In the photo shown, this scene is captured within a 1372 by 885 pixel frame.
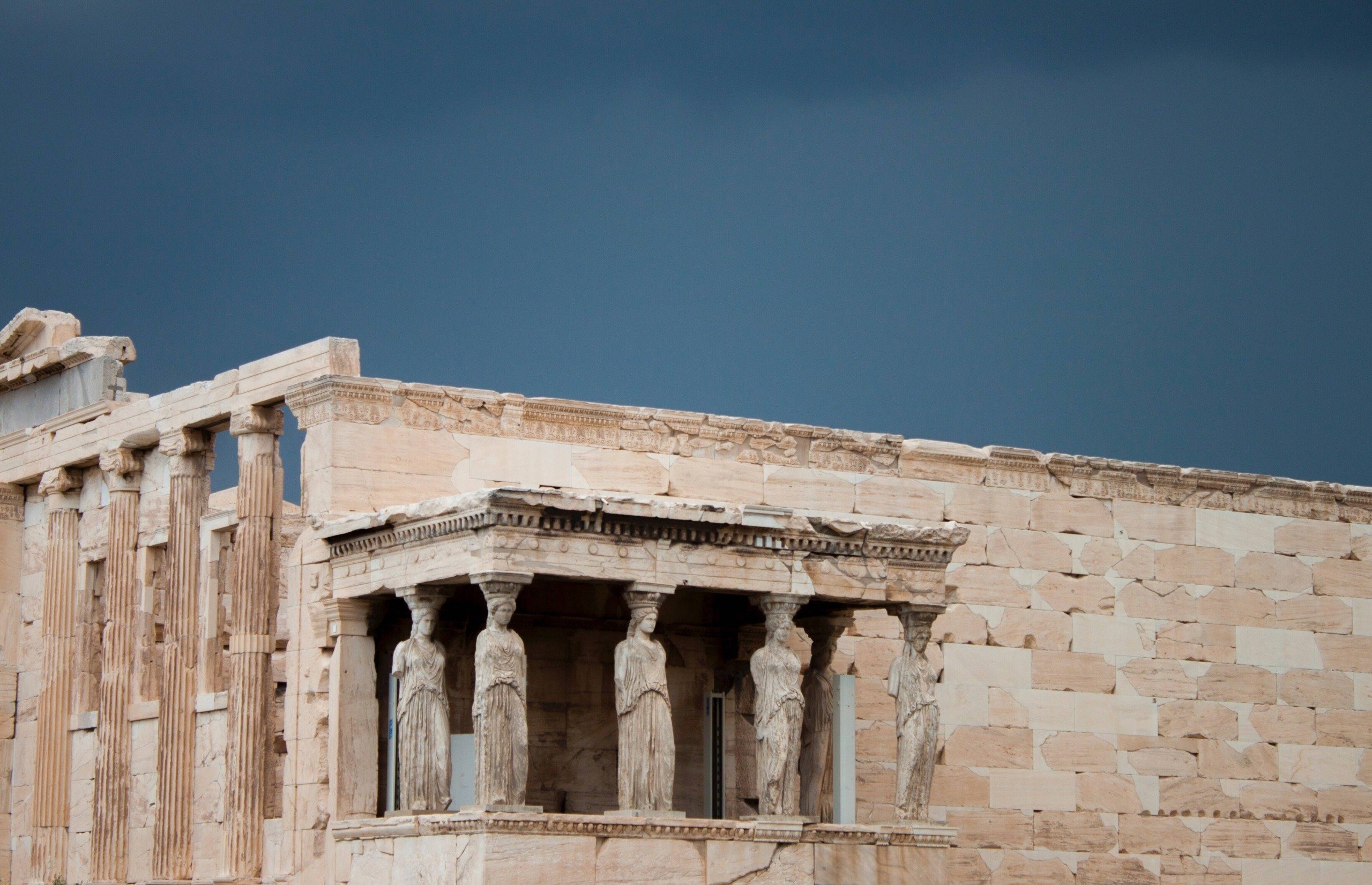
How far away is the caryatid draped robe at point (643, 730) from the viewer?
49.9 ft

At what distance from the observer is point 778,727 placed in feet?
51.8

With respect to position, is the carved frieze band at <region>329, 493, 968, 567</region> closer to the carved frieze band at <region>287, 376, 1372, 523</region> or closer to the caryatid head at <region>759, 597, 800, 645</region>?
the caryatid head at <region>759, 597, 800, 645</region>

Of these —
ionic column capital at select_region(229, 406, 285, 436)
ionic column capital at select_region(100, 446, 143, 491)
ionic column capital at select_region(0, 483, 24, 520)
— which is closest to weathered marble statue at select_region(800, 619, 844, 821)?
ionic column capital at select_region(229, 406, 285, 436)

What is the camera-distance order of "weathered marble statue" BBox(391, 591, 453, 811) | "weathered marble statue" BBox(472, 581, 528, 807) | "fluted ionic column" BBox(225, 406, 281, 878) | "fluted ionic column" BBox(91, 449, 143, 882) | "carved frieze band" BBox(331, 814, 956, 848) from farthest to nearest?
"fluted ionic column" BBox(91, 449, 143, 882) → "fluted ionic column" BBox(225, 406, 281, 878) → "weathered marble statue" BBox(391, 591, 453, 811) → "weathered marble statue" BBox(472, 581, 528, 807) → "carved frieze band" BBox(331, 814, 956, 848)

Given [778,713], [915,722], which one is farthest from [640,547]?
[915,722]

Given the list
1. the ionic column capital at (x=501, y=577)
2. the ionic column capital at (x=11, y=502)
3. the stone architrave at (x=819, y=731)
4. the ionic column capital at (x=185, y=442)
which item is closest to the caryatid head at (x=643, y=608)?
the ionic column capital at (x=501, y=577)

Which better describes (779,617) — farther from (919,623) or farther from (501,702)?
(501,702)

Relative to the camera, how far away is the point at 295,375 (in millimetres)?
17125

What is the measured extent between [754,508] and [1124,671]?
16.7 ft

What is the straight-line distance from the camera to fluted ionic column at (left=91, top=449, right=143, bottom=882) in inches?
727

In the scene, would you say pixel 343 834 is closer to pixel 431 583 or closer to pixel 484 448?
pixel 431 583

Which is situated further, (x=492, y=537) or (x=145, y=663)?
(x=145, y=663)

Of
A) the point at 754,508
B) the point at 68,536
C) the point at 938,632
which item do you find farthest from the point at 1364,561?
the point at 68,536

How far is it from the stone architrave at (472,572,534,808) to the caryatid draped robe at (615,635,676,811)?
0.70 m
